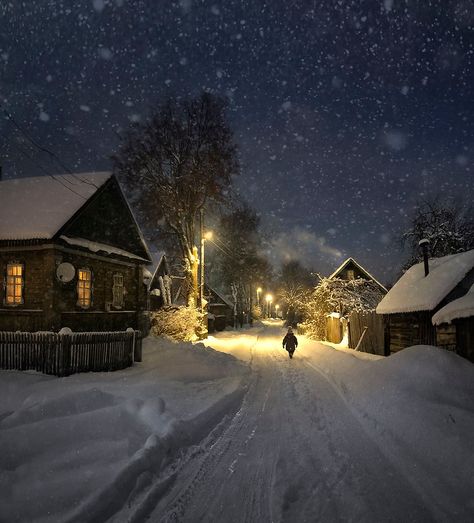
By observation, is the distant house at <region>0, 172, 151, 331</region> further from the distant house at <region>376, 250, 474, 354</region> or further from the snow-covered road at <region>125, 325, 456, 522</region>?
the distant house at <region>376, 250, 474, 354</region>

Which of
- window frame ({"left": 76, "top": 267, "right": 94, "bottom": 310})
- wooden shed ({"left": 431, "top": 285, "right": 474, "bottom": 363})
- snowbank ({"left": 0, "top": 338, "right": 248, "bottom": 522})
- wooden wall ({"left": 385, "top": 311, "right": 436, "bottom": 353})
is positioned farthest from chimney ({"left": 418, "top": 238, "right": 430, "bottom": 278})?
window frame ({"left": 76, "top": 267, "right": 94, "bottom": 310})

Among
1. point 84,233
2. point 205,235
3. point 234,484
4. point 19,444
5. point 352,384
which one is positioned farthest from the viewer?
point 205,235

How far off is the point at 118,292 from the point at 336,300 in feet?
51.2

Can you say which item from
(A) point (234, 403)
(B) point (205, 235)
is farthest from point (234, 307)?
(A) point (234, 403)

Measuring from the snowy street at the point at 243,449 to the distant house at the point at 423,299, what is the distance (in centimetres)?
440

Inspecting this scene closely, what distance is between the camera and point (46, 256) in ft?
47.1

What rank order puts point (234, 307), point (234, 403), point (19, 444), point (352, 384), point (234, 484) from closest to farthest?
point (234, 484) → point (19, 444) → point (234, 403) → point (352, 384) → point (234, 307)

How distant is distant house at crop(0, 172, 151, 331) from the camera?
14328mm

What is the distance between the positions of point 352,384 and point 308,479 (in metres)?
6.43

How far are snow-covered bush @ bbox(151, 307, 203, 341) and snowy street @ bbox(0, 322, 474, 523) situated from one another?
12.2 metres

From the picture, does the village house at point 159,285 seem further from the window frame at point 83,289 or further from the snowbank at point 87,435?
the snowbank at point 87,435

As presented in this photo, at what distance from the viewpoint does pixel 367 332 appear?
63.6 ft

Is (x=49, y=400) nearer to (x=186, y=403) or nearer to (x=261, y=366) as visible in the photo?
(x=186, y=403)

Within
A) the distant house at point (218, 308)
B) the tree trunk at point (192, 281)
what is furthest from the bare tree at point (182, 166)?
the distant house at point (218, 308)
